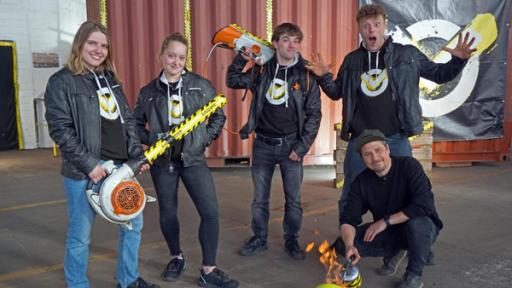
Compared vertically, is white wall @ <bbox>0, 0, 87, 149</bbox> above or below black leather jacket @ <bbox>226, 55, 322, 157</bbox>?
above

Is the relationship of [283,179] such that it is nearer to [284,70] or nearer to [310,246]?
[310,246]

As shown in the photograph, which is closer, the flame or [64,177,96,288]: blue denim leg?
[64,177,96,288]: blue denim leg

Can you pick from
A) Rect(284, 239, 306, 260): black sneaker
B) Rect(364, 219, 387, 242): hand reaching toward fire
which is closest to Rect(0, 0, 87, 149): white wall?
Rect(284, 239, 306, 260): black sneaker

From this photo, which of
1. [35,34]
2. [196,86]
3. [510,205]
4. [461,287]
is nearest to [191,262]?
[196,86]

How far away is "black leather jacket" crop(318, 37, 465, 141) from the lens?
326 cm

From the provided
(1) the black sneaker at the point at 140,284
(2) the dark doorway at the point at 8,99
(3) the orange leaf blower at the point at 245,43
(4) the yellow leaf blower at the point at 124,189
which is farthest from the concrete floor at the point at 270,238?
(2) the dark doorway at the point at 8,99

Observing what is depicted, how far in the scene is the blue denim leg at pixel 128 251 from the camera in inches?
111

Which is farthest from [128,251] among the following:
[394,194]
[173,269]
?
[394,194]

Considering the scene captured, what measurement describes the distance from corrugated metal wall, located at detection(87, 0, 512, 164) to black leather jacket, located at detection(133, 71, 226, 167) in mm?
3801

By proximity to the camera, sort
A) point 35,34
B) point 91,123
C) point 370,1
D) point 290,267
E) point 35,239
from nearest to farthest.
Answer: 1. point 91,123
2. point 290,267
3. point 35,239
4. point 370,1
5. point 35,34

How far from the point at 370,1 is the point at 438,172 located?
2789mm

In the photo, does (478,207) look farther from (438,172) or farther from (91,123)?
(91,123)

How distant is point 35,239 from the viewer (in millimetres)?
4172

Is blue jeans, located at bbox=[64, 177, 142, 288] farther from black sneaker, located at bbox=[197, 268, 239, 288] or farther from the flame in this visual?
the flame
